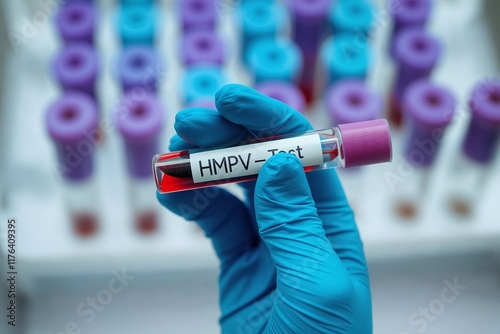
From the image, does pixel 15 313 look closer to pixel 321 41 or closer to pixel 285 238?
pixel 285 238

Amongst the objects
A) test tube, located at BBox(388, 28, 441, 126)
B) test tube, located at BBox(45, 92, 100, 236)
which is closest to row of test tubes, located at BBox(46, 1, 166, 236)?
test tube, located at BBox(45, 92, 100, 236)

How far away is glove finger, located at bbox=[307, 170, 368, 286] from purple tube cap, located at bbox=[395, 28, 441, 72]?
0.57 metres

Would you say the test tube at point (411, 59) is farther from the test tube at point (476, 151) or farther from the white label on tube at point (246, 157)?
the white label on tube at point (246, 157)

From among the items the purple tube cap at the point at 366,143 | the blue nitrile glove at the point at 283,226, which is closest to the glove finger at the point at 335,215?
the blue nitrile glove at the point at 283,226

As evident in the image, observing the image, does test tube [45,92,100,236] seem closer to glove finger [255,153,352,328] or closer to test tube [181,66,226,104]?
test tube [181,66,226,104]

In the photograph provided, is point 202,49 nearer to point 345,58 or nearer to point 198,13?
point 198,13

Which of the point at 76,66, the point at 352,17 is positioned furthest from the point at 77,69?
the point at 352,17

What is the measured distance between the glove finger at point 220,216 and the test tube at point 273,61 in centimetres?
47

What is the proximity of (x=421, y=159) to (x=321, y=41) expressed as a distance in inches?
17.0

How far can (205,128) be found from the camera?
36.2 inches

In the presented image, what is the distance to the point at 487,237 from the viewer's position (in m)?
1.37

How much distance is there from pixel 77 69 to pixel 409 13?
2.64ft

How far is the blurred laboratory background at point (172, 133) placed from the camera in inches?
51.8

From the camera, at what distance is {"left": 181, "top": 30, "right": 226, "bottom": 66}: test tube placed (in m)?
1.51
